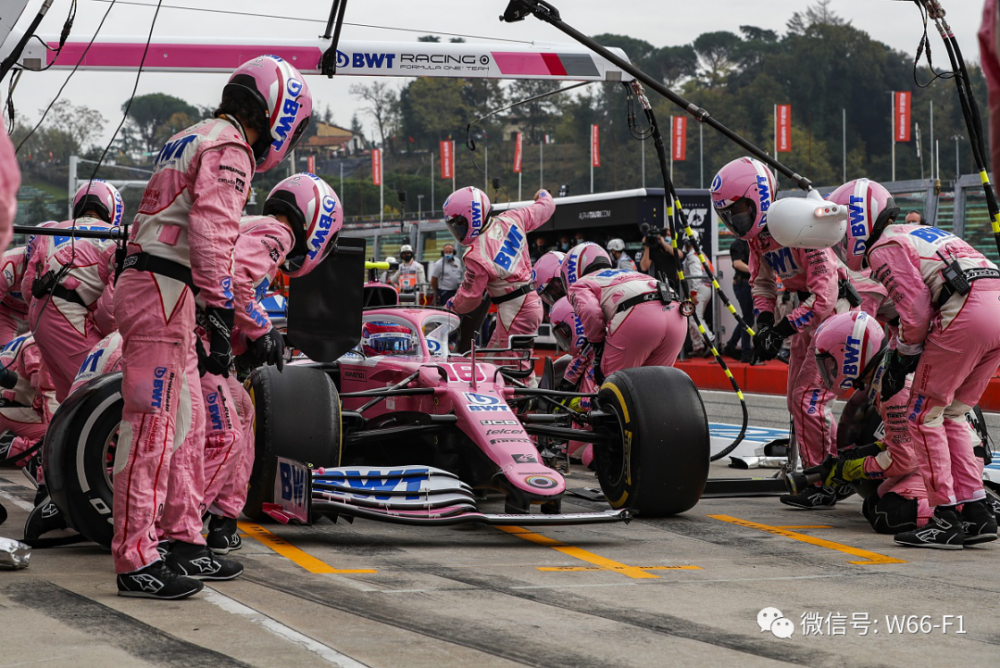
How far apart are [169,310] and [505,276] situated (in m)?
6.54

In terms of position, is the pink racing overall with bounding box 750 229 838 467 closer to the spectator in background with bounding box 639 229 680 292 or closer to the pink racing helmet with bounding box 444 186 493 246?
the pink racing helmet with bounding box 444 186 493 246

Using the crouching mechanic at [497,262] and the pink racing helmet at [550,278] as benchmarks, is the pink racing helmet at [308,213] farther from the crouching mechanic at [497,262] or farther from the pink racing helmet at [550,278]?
the pink racing helmet at [550,278]

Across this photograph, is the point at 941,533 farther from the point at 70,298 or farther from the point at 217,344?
the point at 70,298

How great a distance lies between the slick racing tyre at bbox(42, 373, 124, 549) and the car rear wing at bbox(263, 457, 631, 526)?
37.6 inches

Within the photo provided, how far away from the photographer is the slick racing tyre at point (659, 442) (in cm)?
669

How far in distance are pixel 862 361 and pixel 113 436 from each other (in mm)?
4193

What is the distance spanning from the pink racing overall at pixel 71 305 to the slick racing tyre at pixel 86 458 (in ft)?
6.17

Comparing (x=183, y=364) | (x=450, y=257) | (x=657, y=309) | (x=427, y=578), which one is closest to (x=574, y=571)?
(x=427, y=578)

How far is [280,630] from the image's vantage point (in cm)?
411

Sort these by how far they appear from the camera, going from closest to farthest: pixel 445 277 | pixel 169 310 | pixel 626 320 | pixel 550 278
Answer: pixel 169 310
pixel 626 320
pixel 550 278
pixel 445 277

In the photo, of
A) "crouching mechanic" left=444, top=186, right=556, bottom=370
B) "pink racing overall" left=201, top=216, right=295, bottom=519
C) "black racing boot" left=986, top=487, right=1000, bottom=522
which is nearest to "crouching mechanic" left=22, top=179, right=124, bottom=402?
"pink racing overall" left=201, top=216, right=295, bottom=519

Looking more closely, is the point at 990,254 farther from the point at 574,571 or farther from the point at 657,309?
the point at 574,571

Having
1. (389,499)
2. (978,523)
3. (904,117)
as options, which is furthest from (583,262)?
(904,117)

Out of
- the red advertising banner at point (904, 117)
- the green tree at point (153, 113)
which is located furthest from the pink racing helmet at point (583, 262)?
the green tree at point (153, 113)
